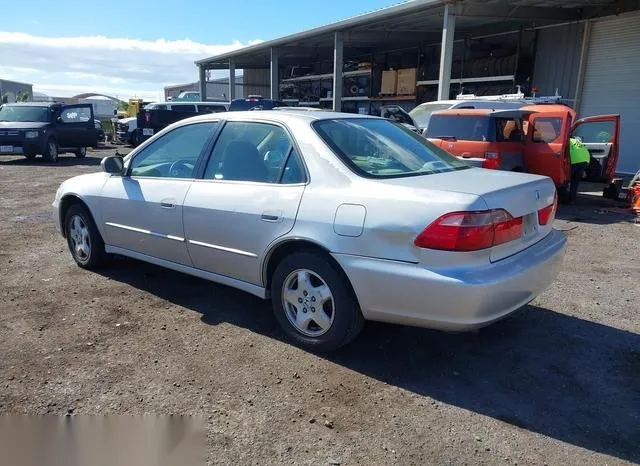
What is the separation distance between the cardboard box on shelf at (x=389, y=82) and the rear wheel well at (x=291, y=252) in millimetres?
19602

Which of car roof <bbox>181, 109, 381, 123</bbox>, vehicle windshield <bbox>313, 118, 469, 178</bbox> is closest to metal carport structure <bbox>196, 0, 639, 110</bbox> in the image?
vehicle windshield <bbox>313, 118, 469, 178</bbox>

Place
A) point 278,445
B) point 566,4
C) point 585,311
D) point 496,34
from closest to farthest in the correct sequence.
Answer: point 278,445 < point 585,311 < point 566,4 < point 496,34

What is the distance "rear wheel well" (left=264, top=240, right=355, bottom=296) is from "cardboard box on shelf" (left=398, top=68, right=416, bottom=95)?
18866 millimetres

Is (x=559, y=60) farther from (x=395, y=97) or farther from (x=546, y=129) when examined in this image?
(x=546, y=129)

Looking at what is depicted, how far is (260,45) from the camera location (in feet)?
82.3

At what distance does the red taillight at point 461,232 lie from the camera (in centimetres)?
290

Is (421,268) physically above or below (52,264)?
above

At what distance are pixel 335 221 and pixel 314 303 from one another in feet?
1.98

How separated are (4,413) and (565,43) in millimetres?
18074

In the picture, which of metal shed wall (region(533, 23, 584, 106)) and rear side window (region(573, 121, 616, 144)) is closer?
rear side window (region(573, 121, 616, 144))

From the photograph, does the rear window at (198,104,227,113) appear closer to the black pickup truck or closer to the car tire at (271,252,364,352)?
the black pickup truck

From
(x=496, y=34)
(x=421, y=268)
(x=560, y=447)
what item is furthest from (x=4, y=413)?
(x=496, y=34)

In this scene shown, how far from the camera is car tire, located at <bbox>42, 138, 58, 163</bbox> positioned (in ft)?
53.1

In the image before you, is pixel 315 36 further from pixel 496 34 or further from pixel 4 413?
pixel 4 413
